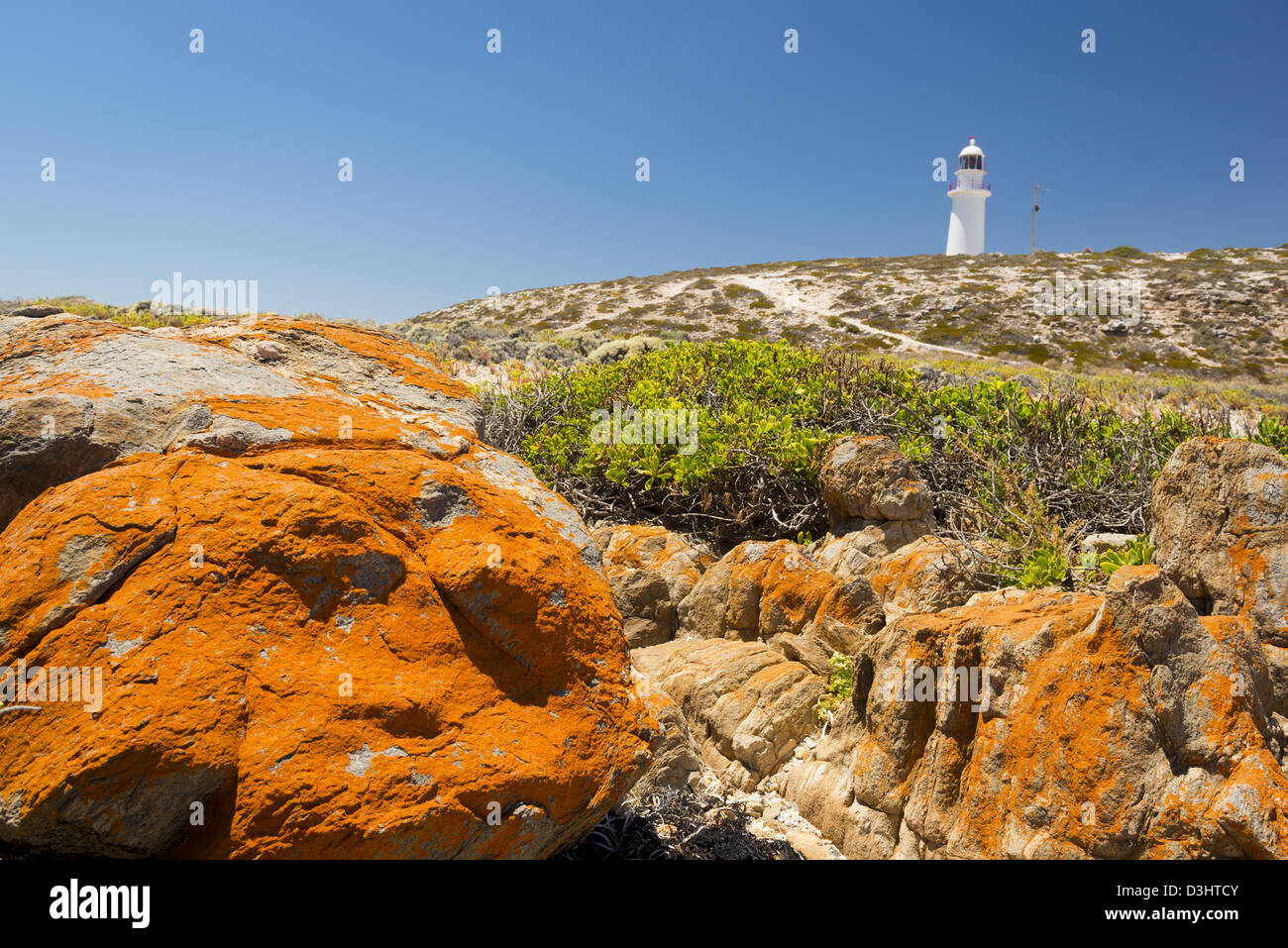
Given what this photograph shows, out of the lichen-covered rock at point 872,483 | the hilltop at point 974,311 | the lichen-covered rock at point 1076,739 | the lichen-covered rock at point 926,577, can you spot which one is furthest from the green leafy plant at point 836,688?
the hilltop at point 974,311

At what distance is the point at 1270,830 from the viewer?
7.89 ft

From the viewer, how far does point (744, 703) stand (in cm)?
429

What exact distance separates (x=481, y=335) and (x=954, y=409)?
13.3 m

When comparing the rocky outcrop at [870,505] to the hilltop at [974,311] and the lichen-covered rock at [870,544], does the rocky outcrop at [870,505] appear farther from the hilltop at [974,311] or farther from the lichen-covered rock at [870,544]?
the hilltop at [974,311]

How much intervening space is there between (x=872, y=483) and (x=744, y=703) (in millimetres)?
2333

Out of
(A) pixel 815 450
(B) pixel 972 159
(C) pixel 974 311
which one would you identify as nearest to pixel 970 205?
(B) pixel 972 159

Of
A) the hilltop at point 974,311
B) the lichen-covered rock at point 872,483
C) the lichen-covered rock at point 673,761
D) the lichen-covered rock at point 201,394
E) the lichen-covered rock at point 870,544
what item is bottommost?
the lichen-covered rock at point 673,761

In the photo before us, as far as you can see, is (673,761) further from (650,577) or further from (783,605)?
(650,577)

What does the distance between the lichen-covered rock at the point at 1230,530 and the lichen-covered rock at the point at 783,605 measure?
1690 mm

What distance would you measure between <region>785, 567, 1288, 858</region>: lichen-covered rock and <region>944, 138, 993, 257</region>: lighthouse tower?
248 feet

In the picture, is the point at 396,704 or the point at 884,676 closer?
the point at 396,704

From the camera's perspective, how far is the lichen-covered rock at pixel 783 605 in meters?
4.77
